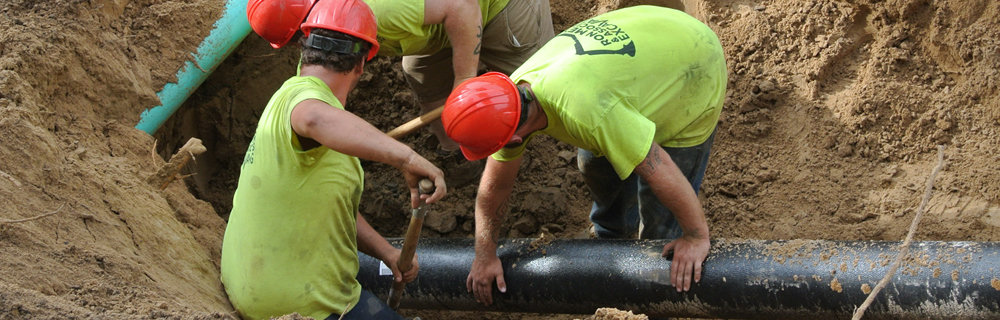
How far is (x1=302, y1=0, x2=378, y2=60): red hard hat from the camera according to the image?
255 cm

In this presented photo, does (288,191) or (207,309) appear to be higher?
(288,191)

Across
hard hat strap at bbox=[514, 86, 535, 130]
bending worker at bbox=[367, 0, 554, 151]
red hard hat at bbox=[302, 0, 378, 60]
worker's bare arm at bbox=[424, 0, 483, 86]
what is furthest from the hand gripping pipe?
red hard hat at bbox=[302, 0, 378, 60]

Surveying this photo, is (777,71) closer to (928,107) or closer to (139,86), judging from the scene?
(928,107)

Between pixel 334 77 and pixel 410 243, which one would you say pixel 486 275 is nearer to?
pixel 410 243

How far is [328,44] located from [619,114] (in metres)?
1.01

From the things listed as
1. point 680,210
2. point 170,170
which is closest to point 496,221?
point 680,210

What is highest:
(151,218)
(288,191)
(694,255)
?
(288,191)

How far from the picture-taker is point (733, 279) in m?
2.83

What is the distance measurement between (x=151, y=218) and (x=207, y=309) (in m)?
0.61

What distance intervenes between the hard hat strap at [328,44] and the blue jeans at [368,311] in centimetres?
89

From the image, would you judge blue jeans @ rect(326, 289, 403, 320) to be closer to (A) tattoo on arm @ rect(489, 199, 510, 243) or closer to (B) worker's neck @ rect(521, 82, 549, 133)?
(A) tattoo on arm @ rect(489, 199, 510, 243)

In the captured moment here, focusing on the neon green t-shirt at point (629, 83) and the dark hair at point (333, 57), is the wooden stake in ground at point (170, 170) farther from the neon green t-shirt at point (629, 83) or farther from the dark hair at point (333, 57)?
the neon green t-shirt at point (629, 83)

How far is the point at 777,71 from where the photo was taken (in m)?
4.37

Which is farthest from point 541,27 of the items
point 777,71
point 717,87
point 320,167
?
point 320,167
